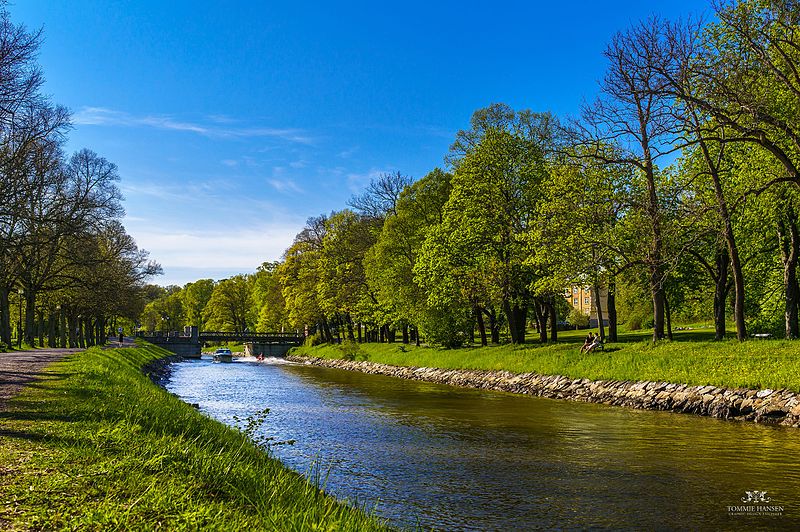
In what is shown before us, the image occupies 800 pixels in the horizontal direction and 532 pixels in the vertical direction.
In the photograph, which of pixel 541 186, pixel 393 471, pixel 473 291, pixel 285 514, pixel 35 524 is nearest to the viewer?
pixel 35 524

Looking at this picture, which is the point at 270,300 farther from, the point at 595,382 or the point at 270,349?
the point at 595,382

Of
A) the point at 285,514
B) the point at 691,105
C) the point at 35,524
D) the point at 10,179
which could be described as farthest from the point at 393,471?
the point at 10,179

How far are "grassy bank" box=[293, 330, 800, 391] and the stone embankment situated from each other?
0.52 m

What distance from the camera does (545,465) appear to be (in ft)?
43.2

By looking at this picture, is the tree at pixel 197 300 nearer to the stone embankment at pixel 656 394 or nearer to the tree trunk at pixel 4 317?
the tree trunk at pixel 4 317

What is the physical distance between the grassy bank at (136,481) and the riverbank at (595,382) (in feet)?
51.4

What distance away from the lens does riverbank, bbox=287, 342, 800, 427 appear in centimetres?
1891

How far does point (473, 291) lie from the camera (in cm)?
3812

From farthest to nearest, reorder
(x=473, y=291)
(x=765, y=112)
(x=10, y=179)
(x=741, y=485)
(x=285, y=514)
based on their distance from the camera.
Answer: (x=473, y=291)
(x=10, y=179)
(x=765, y=112)
(x=741, y=485)
(x=285, y=514)

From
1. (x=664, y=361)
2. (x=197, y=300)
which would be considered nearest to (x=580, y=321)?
(x=664, y=361)

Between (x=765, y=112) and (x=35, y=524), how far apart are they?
73.1 ft

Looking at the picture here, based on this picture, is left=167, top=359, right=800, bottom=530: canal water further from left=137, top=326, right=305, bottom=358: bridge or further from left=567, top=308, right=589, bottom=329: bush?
left=567, top=308, right=589, bottom=329: bush

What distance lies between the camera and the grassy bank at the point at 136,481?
5.87 meters

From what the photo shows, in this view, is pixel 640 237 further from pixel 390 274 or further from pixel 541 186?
pixel 390 274
